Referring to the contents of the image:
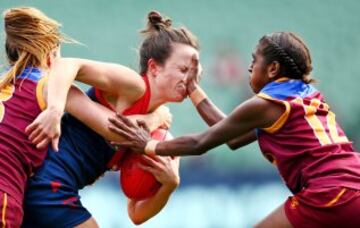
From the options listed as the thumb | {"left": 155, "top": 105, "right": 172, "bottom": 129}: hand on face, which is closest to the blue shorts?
the thumb

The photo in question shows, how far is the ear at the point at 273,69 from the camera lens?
18.8ft

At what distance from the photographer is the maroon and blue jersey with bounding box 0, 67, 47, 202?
17.6ft

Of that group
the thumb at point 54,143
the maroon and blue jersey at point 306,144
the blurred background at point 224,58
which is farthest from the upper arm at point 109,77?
the blurred background at point 224,58

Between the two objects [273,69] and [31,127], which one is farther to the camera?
[273,69]

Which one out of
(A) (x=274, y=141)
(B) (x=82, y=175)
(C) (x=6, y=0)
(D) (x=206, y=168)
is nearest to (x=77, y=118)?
(B) (x=82, y=175)

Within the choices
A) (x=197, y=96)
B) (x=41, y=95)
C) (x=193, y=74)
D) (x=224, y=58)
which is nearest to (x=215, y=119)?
(x=197, y=96)

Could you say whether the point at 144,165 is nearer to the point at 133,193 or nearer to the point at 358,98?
the point at 133,193

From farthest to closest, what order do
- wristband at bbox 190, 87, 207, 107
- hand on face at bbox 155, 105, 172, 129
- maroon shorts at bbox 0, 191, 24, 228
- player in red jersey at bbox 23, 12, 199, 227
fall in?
1. wristband at bbox 190, 87, 207, 107
2. hand on face at bbox 155, 105, 172, 129
3. player in red jersey at bbox 23, 12, 199, 227
4. maroon shorts at bbox 0, 191, 24, 228

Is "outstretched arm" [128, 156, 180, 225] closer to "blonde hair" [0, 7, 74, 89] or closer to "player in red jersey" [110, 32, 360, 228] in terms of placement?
"player in red jersey" [110, 32, 360, 228]

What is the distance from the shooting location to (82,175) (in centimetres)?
582

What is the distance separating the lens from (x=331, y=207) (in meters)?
5.40

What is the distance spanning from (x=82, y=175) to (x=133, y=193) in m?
0.34

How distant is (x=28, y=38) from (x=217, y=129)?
1.12 metres

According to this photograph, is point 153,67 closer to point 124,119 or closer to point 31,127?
point 124,119
